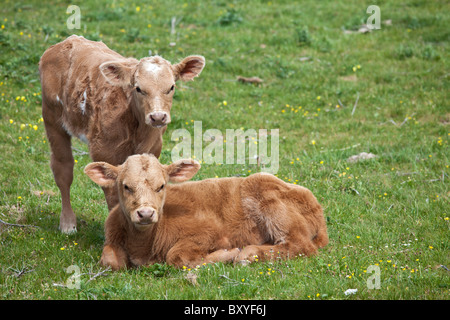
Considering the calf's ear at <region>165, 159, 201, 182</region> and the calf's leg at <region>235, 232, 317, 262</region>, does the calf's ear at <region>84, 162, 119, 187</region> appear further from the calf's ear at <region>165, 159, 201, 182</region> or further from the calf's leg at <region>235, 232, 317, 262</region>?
the calf's leg at <region>235, 232, 317, 262</region>

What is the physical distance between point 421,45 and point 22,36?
31.8ft

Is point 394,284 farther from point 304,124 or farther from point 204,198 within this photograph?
point 304,124

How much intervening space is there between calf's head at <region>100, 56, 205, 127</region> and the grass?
1707mm

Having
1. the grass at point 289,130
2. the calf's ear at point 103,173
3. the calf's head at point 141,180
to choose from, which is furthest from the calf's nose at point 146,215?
the calf's ear at point 103,173

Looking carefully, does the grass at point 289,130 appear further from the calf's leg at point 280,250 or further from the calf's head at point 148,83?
the calf's head at point 148,83

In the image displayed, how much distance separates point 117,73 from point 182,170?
1.46 metres

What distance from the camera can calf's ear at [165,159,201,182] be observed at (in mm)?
6762

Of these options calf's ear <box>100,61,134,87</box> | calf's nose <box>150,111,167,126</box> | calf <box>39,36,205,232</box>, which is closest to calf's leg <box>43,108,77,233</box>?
calf <box>39,36,205,232</box>

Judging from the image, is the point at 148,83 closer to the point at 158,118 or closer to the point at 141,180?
the point at 158,118

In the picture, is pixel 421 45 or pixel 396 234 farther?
pixel 421 45

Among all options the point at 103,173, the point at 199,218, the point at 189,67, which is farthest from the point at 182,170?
the point at 189,67

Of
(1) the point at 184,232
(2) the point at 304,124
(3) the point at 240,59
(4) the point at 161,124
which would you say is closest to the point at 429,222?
(1) the point at 184,232

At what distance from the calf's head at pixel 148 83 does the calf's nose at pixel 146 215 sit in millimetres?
1081

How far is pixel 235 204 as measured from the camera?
23.0ft
